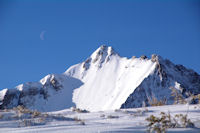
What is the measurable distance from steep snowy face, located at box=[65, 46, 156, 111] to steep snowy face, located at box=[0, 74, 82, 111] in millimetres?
2599

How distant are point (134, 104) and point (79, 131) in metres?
36.2

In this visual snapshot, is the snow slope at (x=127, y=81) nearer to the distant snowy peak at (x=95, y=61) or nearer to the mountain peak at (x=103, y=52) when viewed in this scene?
the distant snowy peak at (x=95, y=61)

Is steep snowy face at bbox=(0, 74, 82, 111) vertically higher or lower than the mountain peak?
lower

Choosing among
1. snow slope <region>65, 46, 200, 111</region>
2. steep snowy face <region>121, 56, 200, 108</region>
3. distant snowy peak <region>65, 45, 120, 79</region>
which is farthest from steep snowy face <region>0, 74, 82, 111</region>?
steep snowy face <region>121, 56, 200, 108</region>

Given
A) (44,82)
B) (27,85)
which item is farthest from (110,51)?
(27,85)

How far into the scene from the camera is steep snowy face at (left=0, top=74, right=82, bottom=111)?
165 ft

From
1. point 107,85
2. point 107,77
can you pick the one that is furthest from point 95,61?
point 107,85

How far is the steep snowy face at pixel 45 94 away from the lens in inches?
1977

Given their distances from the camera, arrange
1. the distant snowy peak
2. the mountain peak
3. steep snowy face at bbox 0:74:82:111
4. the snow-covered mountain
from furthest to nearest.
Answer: the mountain peak → the distant snowy peak → steep snowy face at bbox 0:74:82:111 → the snow-covered mountain

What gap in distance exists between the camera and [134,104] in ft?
126

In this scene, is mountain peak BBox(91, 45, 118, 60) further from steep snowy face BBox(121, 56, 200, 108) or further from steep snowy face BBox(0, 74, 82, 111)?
steep snowy face BBox(121, 56, 200, 108)

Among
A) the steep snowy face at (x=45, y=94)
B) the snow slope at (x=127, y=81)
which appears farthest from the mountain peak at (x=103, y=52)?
the steep snowy face at (x=45, y=94)

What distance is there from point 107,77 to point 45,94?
14.9 m

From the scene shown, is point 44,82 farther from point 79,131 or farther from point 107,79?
point 79,131
